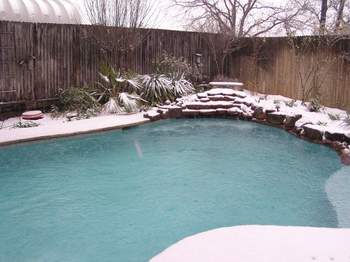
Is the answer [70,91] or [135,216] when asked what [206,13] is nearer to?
[70,91]

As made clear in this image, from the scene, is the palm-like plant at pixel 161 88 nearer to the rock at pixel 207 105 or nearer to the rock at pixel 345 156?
the rock at pixel 207 105

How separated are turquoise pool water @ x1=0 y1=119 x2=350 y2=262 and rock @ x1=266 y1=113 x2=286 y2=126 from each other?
2.18 feet

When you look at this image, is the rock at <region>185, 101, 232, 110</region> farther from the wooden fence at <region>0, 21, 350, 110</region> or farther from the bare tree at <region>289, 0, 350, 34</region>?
the bare tree at <region>289, 0, 350, 34</region>

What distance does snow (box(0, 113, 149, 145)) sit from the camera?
6195 millimetres

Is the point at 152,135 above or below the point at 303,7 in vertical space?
below

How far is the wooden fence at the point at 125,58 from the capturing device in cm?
775

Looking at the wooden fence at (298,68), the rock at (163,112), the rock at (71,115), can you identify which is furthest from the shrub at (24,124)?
the wooden fence at (298,68)

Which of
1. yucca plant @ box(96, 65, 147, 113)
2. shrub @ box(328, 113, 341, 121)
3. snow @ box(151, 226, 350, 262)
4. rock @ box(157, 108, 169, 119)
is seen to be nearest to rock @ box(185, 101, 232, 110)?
rock @ box(157, 108, 169, 119)

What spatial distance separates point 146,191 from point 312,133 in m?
3.49

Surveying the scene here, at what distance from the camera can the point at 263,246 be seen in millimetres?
2660

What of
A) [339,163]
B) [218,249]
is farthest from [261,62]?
[218,249]

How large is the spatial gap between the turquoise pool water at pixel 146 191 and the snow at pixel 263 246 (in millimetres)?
663

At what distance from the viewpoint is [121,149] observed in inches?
247

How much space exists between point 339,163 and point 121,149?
330 cm
